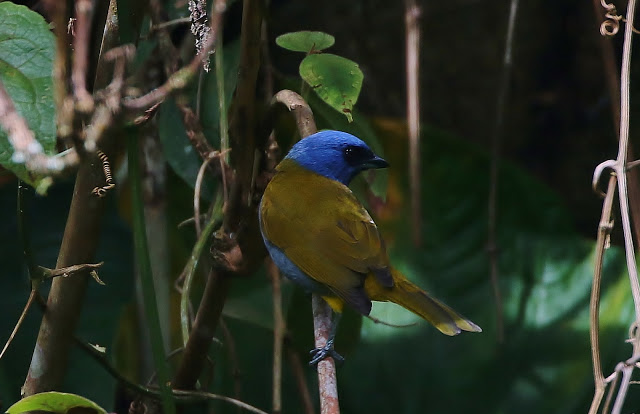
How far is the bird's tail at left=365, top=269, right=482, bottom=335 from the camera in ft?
6.03

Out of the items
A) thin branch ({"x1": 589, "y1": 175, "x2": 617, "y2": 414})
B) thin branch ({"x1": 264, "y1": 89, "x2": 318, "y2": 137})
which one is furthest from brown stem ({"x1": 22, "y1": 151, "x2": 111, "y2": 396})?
thin branch ({"x1": 589, "y1": 175, "x2": 617, "y2": 414})

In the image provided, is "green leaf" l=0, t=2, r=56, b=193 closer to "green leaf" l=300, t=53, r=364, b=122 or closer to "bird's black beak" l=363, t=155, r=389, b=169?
"green leaf" l=300, t=53, r=364, b=122

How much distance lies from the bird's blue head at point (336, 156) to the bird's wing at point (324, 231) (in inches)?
2.6

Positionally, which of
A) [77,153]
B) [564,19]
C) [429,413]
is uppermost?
[77,153]

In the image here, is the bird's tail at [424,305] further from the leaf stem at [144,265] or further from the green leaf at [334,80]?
the leaf stem at [144,265]

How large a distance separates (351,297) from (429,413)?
2.42 ft

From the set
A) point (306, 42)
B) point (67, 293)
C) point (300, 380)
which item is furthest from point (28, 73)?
point (300, 380)

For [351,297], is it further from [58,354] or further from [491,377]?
[491,377]

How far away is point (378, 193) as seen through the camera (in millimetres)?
2082

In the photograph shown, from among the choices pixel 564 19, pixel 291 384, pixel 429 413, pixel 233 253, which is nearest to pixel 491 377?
pixel 429 413

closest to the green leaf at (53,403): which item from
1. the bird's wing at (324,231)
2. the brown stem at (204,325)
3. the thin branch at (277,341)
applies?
the brown stem at (204,325)

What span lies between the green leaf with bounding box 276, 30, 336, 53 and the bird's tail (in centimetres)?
59

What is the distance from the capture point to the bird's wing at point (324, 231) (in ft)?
6.33

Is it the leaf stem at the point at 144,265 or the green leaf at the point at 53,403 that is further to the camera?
the green leaf at the point at 53,403
